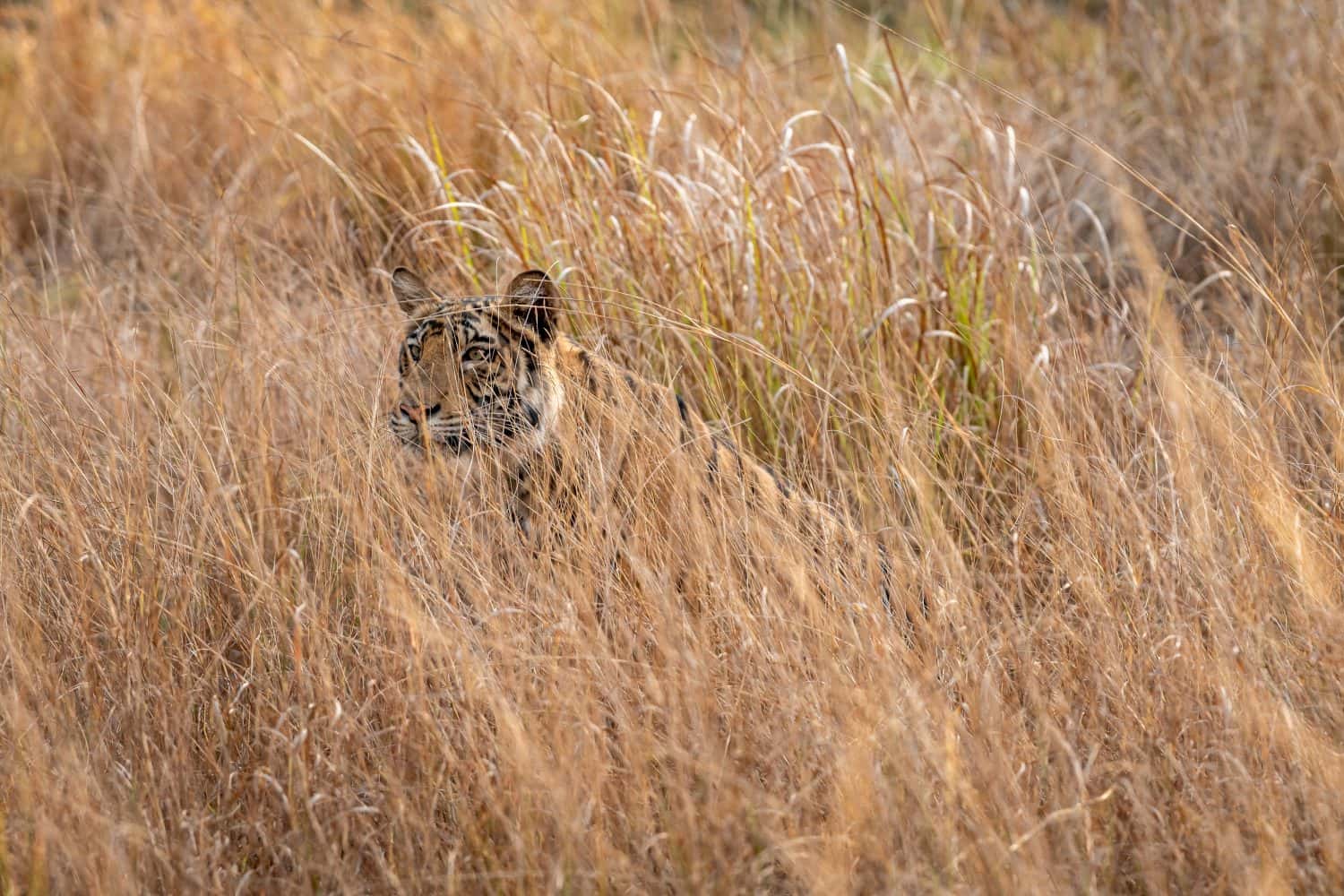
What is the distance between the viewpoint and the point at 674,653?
2.28 m

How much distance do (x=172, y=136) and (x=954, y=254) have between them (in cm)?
368

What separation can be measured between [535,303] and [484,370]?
26cm

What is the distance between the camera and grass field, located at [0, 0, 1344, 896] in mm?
2133

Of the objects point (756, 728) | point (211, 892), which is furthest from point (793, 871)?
point (211, 892)

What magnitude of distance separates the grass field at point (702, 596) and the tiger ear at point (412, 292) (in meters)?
0.14

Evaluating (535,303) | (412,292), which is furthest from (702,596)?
(412,292)

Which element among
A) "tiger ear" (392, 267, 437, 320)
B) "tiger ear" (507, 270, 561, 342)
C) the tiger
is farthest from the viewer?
"tiger ear" (392, 267, 437, 320)

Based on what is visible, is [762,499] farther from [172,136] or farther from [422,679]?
[172,136]

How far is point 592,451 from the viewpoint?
2.99 meters

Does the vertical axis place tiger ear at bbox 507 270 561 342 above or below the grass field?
above

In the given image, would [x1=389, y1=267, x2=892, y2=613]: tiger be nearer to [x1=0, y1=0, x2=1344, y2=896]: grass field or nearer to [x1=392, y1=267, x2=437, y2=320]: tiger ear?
[x1=392, y1=267, x2=437, y2=320]: tiger ear

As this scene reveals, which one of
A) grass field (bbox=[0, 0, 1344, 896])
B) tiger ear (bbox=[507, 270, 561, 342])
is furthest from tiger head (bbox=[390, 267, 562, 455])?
grass field (bbox=[0, 0, 1344, 896])

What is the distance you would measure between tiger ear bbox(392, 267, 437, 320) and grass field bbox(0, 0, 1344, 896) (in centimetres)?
14

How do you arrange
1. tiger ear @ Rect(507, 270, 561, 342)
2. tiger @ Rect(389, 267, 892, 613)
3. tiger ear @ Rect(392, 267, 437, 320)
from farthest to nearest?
tiger ear @ Rect(392, 267, 437, 320) → tiger ear @ Rect(507, 270, 561, 342) → tiger @ Rect(389, 267, 892, 613)
